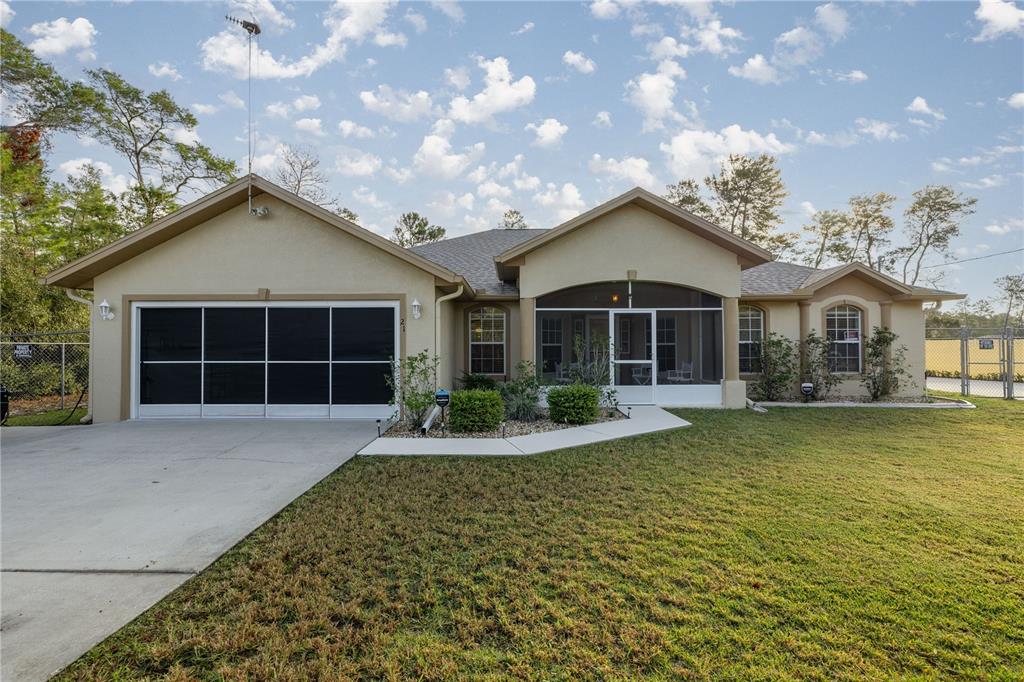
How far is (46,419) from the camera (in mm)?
10531

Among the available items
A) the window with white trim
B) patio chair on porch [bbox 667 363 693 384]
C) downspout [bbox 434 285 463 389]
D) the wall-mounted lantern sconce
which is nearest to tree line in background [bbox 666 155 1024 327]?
patio chair on porch [bbox 667 363 693 384]

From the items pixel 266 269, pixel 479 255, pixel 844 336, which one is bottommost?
pixel 844 336

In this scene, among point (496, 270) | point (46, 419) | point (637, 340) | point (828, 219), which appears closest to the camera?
point (46, 419)

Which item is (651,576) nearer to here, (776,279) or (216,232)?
(216,232)

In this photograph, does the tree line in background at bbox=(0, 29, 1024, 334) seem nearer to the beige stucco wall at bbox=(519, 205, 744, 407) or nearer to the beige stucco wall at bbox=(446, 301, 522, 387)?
the beige stucco wall at bbox=(519, 205, 744, 407)

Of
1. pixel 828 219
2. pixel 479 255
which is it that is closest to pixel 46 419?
pixel 479 255

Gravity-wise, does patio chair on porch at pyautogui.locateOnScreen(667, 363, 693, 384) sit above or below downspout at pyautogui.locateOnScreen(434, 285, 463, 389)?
below

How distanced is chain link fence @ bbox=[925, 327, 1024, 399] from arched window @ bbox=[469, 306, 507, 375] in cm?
1430

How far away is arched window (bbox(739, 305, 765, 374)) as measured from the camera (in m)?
13.1

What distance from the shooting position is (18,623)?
283cm

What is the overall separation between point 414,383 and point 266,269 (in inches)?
170

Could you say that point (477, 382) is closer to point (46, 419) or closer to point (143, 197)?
point (46, 419)

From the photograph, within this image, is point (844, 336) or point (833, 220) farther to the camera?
point (833, 220)

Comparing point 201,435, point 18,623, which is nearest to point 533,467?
point 18,623
